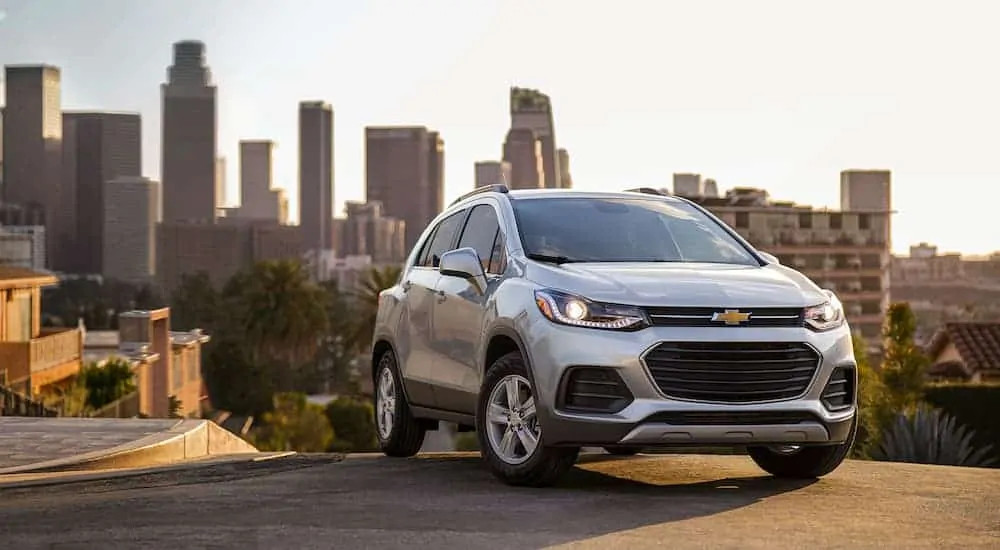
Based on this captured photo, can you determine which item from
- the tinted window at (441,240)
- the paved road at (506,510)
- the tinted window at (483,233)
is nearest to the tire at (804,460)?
the paved road at (506,510)

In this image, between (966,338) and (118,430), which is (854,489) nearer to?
(118,430)

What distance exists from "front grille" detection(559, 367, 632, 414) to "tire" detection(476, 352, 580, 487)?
0.29m

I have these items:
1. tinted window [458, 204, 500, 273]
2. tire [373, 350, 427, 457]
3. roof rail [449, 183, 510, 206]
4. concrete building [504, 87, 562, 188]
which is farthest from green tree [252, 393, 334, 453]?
concrete building [504, 87, 562, 188]

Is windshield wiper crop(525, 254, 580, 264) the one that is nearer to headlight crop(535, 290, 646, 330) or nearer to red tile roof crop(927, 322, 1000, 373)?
headlight crop(535, 290, 646, 330)

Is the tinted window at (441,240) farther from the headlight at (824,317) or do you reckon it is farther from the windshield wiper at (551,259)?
the headlight at (824,317)

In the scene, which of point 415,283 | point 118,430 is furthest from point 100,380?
point 415,283

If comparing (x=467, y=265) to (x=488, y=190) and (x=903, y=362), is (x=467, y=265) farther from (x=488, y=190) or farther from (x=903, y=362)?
(x=903, y=362)

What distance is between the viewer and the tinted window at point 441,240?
11.8m

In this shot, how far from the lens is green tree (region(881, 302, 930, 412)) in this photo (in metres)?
27.0

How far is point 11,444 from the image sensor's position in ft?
47.8

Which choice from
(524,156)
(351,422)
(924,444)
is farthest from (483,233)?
(524,156)

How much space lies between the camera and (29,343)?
1586 inches

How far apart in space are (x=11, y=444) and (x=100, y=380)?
2471 cm

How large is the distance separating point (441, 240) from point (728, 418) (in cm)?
344
